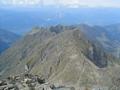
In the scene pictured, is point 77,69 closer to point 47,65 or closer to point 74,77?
point 74,77

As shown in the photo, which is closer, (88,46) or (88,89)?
(88,89)

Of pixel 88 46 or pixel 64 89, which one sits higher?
pixel 88 46

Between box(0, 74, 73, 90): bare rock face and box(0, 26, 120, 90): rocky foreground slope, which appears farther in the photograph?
box(0, 26, 120, 90): rocky foreground slope

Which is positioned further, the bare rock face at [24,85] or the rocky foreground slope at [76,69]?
the rocky foreground slope at [76,69]

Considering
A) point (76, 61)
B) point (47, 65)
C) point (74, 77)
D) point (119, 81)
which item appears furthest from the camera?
point (47, 65)

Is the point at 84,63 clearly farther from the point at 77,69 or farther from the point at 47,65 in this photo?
the point at 47,65

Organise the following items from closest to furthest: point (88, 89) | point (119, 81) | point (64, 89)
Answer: point (64, 89)
point (88, 89)
point (119, 81)

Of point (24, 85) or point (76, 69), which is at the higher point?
point (76, 69)

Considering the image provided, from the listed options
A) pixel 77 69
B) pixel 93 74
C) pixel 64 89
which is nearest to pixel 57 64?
pixel 77 69

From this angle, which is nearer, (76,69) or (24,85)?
(24,85)

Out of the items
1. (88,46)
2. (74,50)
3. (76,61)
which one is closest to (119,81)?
(76,61)
